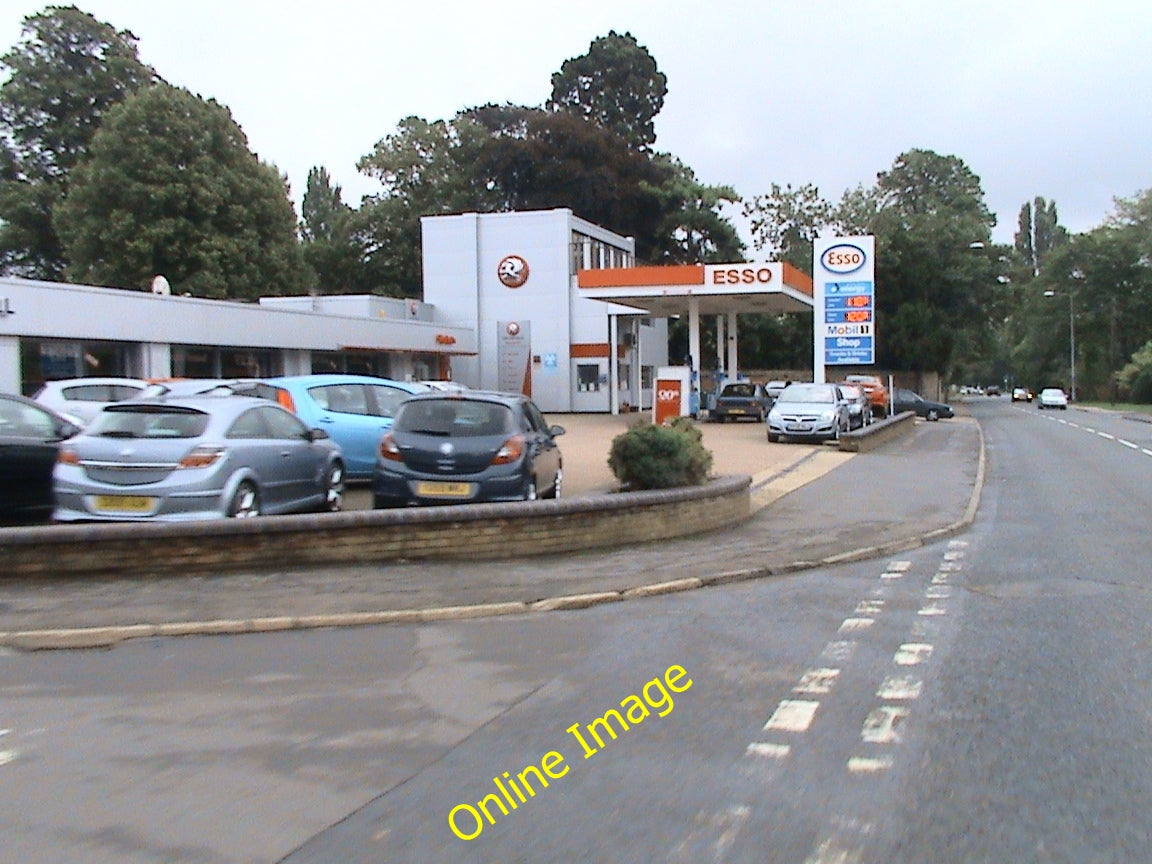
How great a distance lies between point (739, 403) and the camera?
35.4 m

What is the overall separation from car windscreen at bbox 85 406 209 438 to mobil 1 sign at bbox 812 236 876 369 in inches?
873

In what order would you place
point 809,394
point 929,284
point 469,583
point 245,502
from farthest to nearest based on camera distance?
point 929,284
point 809,394
point 245,502
point 469,583

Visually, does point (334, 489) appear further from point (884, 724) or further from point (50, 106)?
point (50, 106)

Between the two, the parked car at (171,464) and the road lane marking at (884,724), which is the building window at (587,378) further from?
the road lane marking at (884,724)

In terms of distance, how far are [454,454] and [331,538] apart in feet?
6.28

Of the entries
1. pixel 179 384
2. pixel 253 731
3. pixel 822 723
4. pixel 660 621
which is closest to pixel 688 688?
pixel 822 723

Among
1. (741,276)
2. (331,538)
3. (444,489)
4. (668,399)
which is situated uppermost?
(741,276)

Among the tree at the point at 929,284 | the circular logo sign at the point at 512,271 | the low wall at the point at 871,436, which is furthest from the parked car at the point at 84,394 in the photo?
the tree at the point at 929,284

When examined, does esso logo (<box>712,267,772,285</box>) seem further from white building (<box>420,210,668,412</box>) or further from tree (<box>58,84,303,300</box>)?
tree (<box>58,84,303,300</box>)

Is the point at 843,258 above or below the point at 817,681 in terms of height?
above

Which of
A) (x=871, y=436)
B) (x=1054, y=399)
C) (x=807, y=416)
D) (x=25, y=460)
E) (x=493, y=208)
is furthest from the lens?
(x=1054, y=399)

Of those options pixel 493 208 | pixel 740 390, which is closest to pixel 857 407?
pixel 740 390

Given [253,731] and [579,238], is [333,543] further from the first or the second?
[579,238]

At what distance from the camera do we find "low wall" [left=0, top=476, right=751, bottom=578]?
29.0 ft
